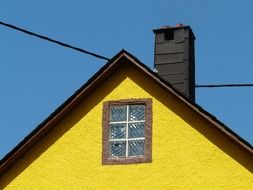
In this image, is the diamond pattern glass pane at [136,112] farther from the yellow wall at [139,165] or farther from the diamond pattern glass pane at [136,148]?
the diamond pattern glass pane at [136,148]

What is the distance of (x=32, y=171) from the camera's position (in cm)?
1820

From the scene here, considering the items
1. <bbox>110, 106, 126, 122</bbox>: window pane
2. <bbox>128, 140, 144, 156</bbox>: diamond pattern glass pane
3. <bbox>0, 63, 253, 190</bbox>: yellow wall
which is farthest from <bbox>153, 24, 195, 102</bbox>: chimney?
<bbox>128, 140, 144, 156</bbox>: diamond pattern glass pane

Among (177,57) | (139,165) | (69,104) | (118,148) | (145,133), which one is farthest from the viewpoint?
(177,57)

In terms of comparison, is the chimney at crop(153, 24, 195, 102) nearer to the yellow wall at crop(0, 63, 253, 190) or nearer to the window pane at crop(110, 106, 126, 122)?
the yellow wall at crop(0, 63, 253, 190)

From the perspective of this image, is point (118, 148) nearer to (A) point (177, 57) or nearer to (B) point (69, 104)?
(B) point (69, 104)

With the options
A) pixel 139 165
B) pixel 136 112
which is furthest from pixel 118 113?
pixel 139 165

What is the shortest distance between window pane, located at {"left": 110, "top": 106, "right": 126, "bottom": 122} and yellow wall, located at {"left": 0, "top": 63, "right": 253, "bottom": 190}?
0.83 ft

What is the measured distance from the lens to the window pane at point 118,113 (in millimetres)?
18375

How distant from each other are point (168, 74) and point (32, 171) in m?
4.50

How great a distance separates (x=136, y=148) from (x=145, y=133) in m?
0.40

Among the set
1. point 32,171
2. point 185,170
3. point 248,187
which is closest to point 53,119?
point 32,171

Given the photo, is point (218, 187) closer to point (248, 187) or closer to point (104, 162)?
point (248, 187)

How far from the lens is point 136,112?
722 inches

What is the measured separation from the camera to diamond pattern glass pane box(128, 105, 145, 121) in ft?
59.7
